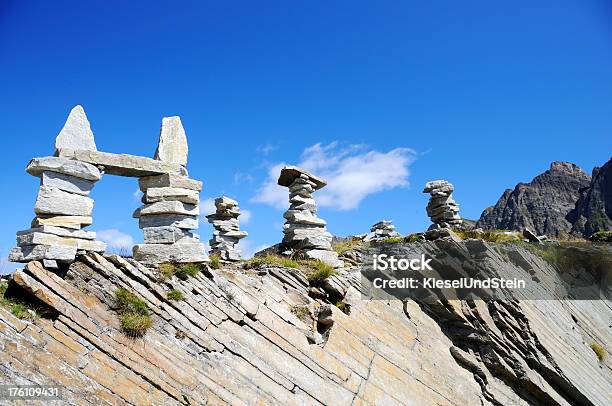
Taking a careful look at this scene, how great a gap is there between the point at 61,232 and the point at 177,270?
2691mm

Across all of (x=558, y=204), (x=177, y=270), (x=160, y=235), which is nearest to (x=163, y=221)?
(x=160, y=235)

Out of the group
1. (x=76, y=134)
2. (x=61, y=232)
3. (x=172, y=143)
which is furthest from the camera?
(x=172, y=143)

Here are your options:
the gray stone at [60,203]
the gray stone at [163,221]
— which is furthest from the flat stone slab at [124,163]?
the gray stone at [163,221]

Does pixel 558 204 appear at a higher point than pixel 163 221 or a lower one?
higher

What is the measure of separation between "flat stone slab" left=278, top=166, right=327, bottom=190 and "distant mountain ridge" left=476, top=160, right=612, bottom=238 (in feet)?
250

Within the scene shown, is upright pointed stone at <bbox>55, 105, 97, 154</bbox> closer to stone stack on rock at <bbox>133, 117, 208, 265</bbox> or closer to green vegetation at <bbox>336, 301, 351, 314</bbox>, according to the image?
stone stack on rock at <bbox>133, 117, 208, 265</bbox>

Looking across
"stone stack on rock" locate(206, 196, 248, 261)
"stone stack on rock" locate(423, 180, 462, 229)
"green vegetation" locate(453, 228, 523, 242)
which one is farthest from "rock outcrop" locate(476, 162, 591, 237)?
"stone stack on rock" locate(206, 196, 248, 261)

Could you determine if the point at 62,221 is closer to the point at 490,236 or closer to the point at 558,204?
the point at 490,236

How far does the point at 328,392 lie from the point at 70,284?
6123 mm

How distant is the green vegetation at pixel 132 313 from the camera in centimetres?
807

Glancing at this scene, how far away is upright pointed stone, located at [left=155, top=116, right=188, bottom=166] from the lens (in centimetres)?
1101

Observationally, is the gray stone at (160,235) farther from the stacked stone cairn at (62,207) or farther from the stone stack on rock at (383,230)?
the stone stack on rock at (383,230)

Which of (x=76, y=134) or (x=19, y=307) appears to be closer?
(x=19, y=307)

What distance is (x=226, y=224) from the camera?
21.4m
